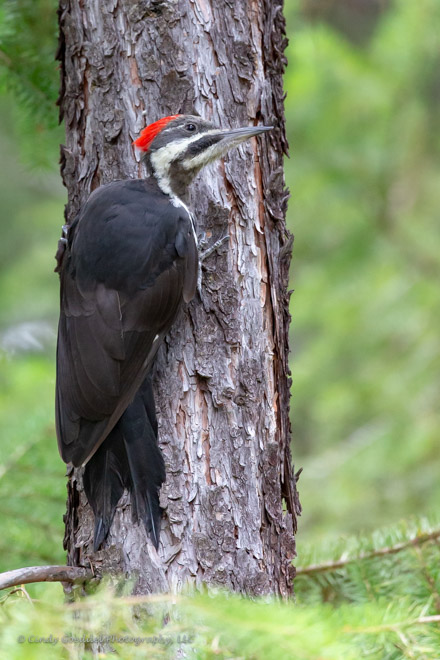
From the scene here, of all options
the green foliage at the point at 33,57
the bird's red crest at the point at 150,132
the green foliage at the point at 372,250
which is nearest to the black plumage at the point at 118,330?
the bird's red crest at the point at 150,132

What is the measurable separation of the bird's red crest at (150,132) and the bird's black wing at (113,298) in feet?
0.42

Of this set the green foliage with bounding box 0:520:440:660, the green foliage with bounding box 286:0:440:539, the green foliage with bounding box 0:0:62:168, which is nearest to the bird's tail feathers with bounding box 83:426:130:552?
the green foliage with bounding box 0:520:440:660

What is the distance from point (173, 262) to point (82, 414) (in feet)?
1.71

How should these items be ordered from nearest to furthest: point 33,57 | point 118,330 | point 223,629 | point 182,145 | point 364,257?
point 223,629
point 118,330
point 182,145
point 33,57
point 364,257

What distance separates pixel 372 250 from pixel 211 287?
2796mm

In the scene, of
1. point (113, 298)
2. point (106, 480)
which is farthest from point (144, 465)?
point (113, 298)

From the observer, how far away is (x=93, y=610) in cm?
122

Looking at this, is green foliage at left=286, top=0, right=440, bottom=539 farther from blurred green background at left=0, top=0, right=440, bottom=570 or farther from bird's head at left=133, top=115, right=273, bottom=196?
bird's head at left=133, top=115, right=273, bottom=196

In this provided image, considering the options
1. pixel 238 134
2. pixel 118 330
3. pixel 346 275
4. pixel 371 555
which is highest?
pixel 346 275

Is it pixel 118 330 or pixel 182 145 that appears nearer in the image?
pixel 118 330

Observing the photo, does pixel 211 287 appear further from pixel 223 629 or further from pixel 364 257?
pixel 364 257

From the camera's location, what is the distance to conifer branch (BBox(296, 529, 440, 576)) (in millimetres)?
2312

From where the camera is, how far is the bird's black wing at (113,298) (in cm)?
204

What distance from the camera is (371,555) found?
235 centimetres
